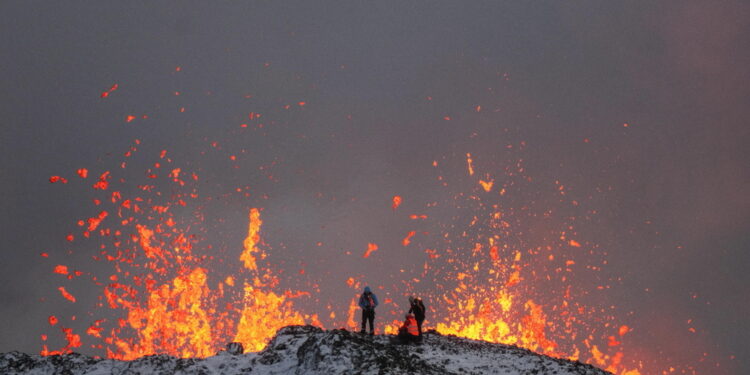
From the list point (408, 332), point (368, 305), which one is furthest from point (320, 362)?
point (408, 332)

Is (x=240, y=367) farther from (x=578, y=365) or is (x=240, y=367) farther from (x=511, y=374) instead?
(x=578, y=365)

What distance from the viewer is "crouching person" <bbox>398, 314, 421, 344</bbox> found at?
70.0 feet

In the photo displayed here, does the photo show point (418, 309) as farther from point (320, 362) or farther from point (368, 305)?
point (320, 362)

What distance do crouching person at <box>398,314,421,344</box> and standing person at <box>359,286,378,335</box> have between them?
1300mm

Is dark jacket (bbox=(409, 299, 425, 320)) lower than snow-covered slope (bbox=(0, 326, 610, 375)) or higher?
higher

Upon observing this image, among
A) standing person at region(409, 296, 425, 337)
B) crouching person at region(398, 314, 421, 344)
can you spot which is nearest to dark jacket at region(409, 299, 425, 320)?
standing person at region(409, 296, 425, 337)

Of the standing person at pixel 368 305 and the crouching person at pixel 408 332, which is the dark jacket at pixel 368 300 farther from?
the crouching person at pixel 408 332

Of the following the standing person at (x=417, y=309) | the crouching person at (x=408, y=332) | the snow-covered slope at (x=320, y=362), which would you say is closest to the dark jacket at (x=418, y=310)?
the standing person at (x=417, y=309)

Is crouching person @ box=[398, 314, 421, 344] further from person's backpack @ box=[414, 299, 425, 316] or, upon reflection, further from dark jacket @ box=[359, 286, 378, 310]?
dark jacket @ box=[359, 286, 378, 310]

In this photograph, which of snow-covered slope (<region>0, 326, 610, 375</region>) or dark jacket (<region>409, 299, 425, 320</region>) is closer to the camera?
snow-covered slope (<region>0, 326, 610, 375</region>)

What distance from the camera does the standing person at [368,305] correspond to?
21.0 meters

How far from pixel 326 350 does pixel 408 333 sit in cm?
628

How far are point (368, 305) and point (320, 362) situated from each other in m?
5.59

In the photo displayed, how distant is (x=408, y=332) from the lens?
21.4 m
